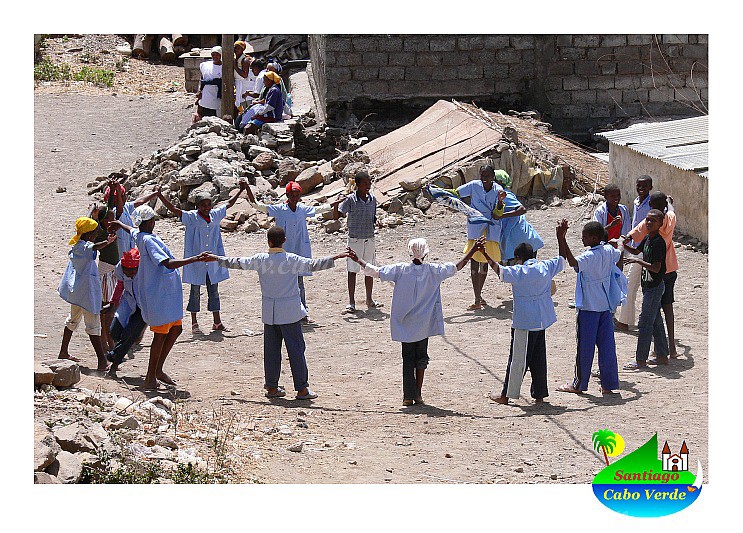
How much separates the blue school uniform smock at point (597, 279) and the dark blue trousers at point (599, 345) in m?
0.10

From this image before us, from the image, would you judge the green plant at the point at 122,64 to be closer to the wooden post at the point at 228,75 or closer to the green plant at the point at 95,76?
the green plant at the point at 95,76

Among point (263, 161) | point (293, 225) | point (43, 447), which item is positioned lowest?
point (43, 447)

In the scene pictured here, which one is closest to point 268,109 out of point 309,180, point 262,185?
point 262,185

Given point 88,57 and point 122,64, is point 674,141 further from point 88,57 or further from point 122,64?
point 88,57

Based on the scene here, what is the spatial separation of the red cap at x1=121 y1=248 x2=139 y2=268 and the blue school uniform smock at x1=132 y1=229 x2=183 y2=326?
41 centimetres

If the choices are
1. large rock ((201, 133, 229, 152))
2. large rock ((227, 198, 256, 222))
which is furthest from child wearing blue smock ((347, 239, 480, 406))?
large rock ((201, 133, 229, 152))

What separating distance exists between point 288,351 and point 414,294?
1.10 metres

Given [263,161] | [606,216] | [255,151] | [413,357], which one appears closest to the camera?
[413,357]

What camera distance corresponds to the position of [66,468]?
6152mm

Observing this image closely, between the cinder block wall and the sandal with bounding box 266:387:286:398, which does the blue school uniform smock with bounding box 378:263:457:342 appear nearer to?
the sandal with bounding box 266:387:286:398

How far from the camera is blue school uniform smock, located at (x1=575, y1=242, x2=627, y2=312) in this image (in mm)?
7914

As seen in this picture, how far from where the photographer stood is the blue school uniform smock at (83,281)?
8227mm

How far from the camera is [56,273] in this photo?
12.0 m

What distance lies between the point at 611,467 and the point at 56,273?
7.70 meters
